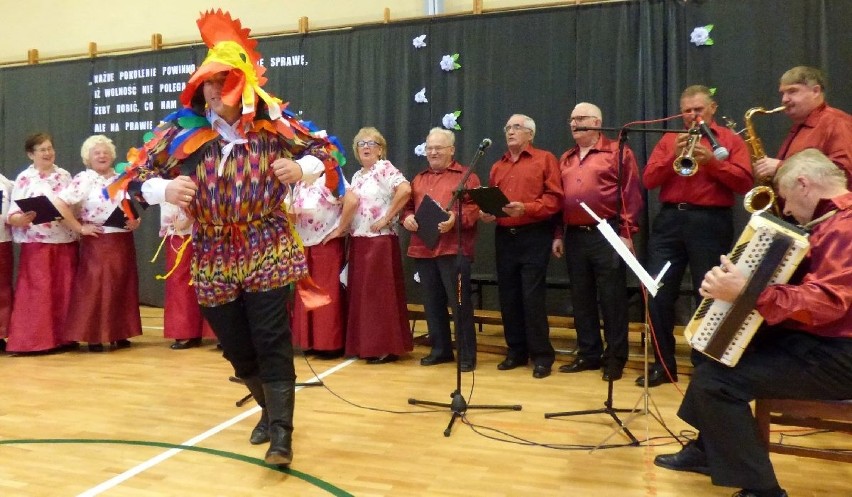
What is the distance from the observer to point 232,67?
2486 mm

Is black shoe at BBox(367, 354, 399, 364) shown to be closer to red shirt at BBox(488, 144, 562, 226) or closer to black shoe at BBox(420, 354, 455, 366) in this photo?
black shoe at BBox(420, 354, 455, 366)

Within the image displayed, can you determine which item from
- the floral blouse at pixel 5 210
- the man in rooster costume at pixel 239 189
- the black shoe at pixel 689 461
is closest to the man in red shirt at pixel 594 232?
the black shoe at pixel 689 461

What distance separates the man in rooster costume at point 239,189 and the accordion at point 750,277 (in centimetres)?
156

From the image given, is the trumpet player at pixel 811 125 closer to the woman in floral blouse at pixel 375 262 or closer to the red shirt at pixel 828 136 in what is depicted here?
the red shirt at pixel 828 136

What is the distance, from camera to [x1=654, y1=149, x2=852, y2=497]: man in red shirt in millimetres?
2088

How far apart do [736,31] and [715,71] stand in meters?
0.30

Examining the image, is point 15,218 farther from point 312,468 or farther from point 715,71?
point 715,71

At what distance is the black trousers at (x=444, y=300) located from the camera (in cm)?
441

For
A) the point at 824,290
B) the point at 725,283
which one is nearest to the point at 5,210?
the point at 725,283

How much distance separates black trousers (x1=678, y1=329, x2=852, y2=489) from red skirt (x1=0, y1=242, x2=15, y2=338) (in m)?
4.88

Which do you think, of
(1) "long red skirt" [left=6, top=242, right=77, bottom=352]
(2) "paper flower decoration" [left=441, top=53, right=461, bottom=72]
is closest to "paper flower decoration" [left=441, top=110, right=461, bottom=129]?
(2) "paper flower decoration" [left=441, top=53, right=461, bottom=72]

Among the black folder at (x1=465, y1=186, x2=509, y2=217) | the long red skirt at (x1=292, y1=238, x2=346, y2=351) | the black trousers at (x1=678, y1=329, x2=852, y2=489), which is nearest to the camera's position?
the black trousers at (x1=678, y1=329, x2=852, y2=489)

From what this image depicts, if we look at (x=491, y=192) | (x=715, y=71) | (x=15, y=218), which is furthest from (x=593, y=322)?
(x=15, y=218)

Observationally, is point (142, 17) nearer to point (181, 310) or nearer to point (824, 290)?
point (181, 310)
